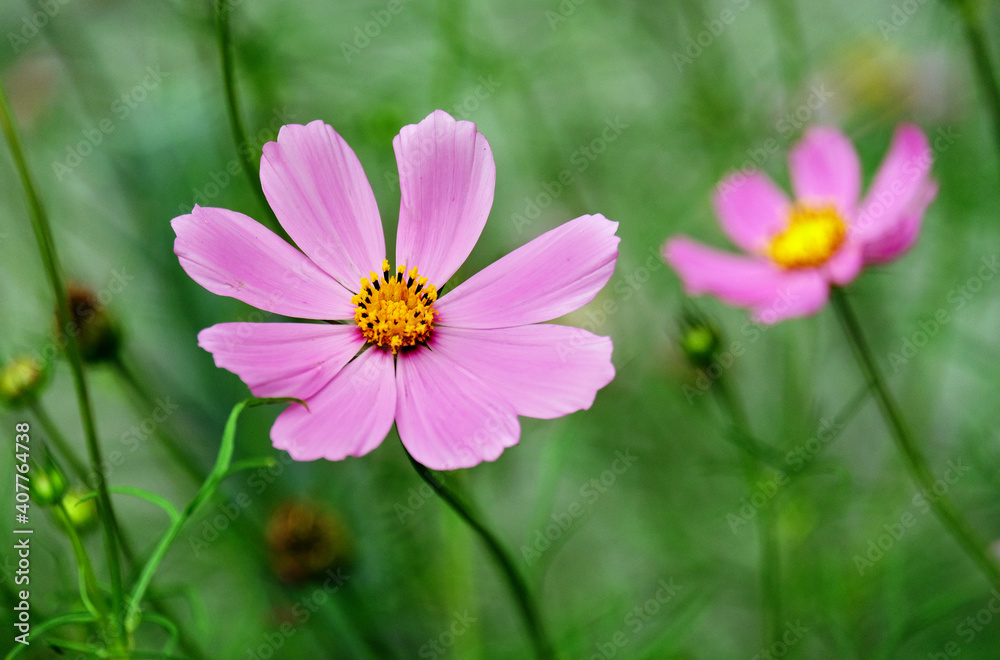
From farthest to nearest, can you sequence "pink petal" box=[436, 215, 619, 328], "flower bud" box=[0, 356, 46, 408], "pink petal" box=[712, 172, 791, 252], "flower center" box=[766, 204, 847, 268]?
1. "pink petal" box=[712, 172, 791, 252]
2. "flower center" box=[766, 204, 847, 268]
3. "flower bud" box=[0, 356, 46, 408]
4. "pink petal" box=[436, 215, 619, 328]

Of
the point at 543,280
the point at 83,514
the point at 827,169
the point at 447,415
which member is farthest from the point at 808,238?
the point at 83,514

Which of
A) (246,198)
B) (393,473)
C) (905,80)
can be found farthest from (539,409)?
(905,80)

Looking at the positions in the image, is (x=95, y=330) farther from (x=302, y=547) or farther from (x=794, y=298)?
(x=794, y=298)

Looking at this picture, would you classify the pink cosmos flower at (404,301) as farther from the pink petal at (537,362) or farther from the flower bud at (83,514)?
the flower bud at (83,514)

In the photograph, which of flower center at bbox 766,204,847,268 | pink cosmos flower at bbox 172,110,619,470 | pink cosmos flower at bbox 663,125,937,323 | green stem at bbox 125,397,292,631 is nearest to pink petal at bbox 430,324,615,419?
pink cosmos flower at bbox 172,110,619,470

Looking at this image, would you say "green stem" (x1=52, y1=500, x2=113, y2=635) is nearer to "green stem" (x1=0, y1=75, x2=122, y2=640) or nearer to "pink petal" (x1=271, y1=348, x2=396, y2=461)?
"green stem" (x1=0, y1=75, x2=122, y2=640)

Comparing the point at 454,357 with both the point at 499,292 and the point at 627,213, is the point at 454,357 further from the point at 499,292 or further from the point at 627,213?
the point at 627,213

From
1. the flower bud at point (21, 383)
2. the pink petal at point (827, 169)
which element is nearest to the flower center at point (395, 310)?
Result: the flower bud at point (21, 383)
